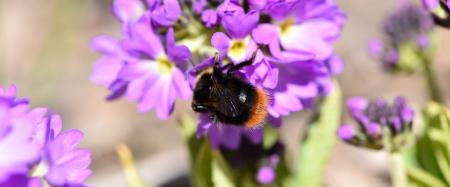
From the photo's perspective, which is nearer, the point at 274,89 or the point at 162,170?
the point at 274,89

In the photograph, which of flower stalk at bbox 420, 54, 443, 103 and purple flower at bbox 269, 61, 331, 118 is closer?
purple flower at bbox 269, 61, 331, 118

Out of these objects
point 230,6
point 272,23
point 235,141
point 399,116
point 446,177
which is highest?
point 230,6

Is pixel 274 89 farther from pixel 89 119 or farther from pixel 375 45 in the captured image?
pixel 89 119

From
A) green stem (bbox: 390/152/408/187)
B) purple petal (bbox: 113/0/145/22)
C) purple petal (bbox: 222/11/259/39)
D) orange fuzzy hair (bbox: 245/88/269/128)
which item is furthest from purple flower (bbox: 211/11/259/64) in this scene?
green stem (bbox: 390/152/408/187)

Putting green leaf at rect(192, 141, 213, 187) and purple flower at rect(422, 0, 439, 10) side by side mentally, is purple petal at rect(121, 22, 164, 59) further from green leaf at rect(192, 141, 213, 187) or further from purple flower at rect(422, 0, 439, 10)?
purple flower at rect(422, 0, 439, 10)

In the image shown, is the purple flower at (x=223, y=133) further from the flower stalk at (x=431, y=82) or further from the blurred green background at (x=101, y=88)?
Answer: the blurred green background at (x=101, y=88)

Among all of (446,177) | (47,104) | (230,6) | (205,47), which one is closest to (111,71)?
(205,47)
